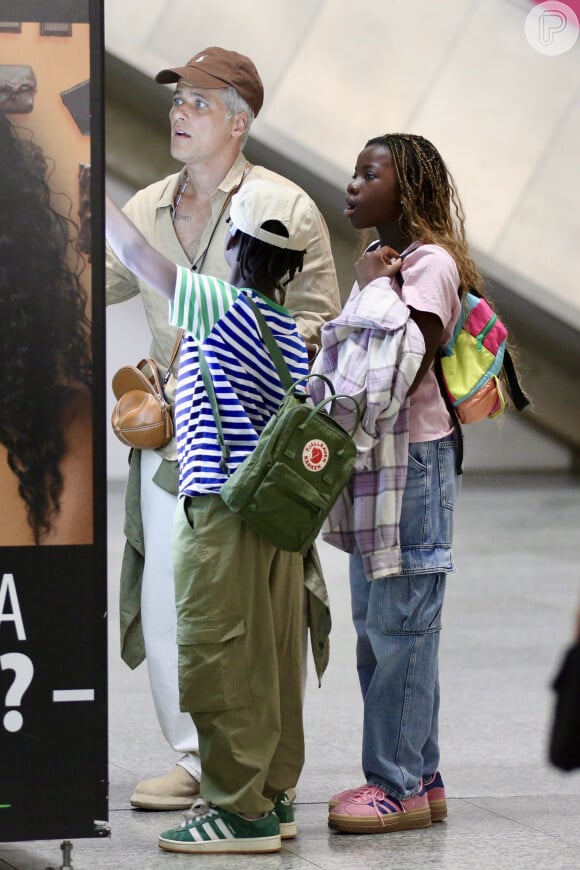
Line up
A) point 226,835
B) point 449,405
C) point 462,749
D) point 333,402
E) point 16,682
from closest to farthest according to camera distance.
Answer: point 16,682
point 226,835
point 333,402
point 449,405
point 462,749

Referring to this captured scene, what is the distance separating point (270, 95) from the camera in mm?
12836

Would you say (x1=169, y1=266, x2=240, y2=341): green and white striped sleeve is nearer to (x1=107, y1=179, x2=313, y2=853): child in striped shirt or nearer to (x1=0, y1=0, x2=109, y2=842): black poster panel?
(x1=107, y1=179, x2=313, y2=853): child in striped shirt

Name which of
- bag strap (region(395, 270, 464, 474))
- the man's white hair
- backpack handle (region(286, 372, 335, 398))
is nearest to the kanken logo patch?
backpack handle (region(286, 372, 335, 398))

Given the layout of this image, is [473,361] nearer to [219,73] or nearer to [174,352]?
[174,352]

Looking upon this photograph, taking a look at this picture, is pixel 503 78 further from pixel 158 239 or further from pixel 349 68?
pixel 158 239

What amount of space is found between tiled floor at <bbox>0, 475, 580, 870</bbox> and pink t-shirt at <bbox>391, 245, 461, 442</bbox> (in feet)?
3.10

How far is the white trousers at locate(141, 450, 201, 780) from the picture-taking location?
4.19 metres

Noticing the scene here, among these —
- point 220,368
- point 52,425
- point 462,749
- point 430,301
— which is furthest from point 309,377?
point 462,749

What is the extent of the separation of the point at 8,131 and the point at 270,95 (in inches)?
394

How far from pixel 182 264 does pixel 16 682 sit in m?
1.59

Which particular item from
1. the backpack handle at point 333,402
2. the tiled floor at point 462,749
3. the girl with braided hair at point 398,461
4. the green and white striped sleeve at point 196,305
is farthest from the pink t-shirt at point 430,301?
the tiled floor at point 462,749

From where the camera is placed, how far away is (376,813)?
3859 mm

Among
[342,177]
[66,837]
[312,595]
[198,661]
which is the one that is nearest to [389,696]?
[312,595]

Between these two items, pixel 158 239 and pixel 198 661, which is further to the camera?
pixel 158 239
